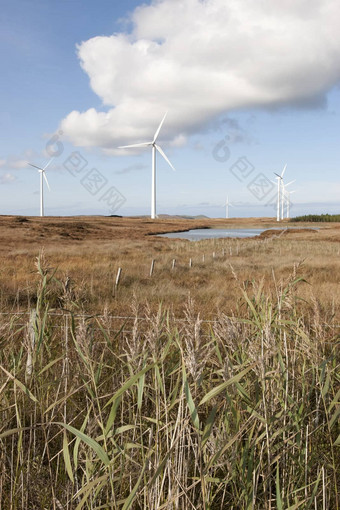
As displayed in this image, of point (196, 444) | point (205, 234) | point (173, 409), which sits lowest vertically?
point (173, 409)

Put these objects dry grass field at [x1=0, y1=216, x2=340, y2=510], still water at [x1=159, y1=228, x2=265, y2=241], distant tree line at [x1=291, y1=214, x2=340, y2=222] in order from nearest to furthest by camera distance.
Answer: dry grass field at [x1=0, y1=216, x2=340, y2=510]
still water at [x1=159, y1=228, x2=265, y2=241]
distant tree line at [x1=291, y1=214, x2=340, y2=222]

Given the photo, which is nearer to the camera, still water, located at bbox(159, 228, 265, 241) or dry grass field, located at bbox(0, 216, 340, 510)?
dry grass field, located at bbox(0, 216, 340, 510)

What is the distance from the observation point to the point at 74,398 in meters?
4.12

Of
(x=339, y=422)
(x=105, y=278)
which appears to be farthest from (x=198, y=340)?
(x=105, y=278)

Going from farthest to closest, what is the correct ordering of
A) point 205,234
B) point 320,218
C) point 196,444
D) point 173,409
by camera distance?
point 320,218 → point 205,234 → point 173,409 → point 196,444

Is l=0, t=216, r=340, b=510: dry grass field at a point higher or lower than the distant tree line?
lower

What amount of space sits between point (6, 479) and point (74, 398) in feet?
3.94

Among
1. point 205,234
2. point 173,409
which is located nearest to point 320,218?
point 205,234

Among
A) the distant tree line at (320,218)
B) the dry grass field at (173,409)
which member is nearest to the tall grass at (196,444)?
the dry grass field at (173,409)

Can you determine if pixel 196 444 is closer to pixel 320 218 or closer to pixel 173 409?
pixel 173 409

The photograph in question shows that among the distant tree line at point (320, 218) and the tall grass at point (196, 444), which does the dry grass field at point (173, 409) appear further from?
the distant tree line at point (320, 218)

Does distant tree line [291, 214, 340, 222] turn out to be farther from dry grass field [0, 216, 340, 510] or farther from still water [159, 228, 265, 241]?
dry grass field [0, 216, 340, 510]

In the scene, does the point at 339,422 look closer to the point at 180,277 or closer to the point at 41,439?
the point at 41,439

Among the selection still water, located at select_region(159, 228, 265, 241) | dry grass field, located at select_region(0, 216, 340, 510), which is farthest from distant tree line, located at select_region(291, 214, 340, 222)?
dry grass field, located at select_region(0, 216, 340, 510)
